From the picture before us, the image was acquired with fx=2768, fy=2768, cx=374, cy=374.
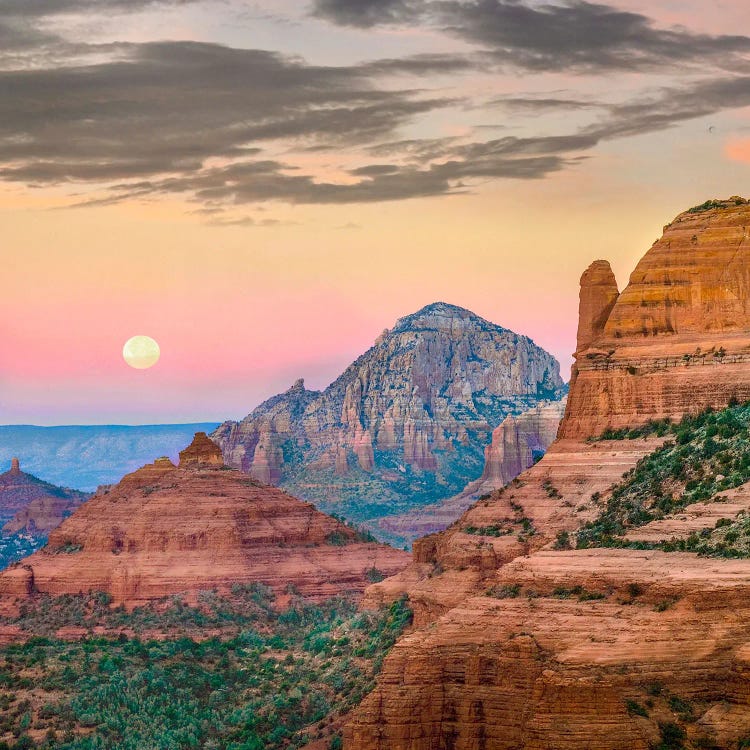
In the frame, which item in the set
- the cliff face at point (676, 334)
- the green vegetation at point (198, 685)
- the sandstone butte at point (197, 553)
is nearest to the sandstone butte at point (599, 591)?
the cliff face at point (676, 334)

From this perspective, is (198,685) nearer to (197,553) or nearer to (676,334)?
(676,334)

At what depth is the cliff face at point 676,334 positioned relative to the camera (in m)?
135

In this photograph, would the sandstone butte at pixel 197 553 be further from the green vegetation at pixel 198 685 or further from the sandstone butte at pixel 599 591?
the sandstone butte at pixel 599 591

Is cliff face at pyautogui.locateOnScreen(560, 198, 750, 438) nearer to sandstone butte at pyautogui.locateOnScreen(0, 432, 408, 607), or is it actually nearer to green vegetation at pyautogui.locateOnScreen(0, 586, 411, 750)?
green vegetation at pyautogui.locateOnScreen(0, 586, 411, 750)

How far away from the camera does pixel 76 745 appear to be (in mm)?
134625

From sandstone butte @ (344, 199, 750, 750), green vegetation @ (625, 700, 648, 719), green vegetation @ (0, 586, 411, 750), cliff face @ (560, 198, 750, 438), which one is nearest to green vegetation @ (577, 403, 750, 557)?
sandstone butte @ (344, 199, 750, 750)

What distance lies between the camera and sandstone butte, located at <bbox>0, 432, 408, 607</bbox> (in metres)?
188

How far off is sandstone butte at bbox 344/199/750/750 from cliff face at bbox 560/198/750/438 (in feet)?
0.23

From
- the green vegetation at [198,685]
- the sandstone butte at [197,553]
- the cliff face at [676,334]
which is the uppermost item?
the cliff face at [676,334]

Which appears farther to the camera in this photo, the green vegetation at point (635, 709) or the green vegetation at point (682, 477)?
the green vegetation at point (682, 477)

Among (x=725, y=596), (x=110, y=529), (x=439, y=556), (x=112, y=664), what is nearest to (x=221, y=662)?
(x=112, y=664)

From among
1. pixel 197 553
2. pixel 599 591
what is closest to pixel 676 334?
pixel 599 591

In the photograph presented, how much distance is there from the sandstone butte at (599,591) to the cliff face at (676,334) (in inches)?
2.8

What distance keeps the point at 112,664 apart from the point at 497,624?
162 feet
